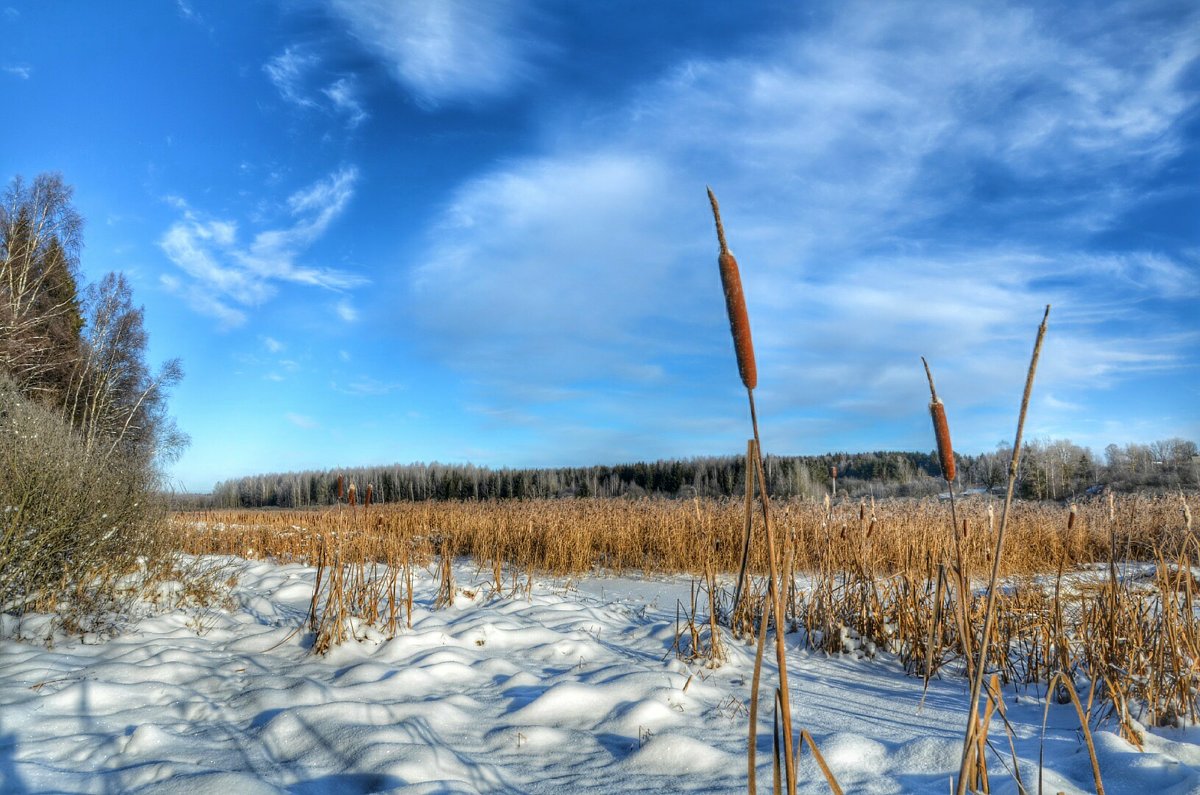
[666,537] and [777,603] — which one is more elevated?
[777,603]

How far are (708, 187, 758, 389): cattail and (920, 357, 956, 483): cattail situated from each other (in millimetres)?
755

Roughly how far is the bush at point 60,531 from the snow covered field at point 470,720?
13.4 inches

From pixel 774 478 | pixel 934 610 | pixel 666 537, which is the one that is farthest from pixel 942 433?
pixel 774 478

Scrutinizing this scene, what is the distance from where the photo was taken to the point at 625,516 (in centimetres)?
1286

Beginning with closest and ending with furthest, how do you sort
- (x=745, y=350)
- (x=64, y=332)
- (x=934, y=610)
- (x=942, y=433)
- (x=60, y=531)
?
(x=745, y=350) < (x=942, y=433) < (x=934, y=610) < (x=60, y=531) < (x=64, y=332)

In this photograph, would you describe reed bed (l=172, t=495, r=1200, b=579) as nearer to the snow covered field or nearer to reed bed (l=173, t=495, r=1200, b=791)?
reed bed (l=173, t=495, r=1200, b=791)

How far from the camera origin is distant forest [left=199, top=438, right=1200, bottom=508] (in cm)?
2689

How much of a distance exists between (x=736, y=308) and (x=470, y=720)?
9.59 feet

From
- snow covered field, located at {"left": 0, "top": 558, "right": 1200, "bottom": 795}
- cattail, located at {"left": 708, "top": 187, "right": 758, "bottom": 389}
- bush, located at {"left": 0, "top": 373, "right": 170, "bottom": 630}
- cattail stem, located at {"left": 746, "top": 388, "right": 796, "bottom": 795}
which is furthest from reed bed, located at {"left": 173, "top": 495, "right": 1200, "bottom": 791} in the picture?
bush, located at {"left": 0, "top": 373, "right": 170, "bottom": 630}

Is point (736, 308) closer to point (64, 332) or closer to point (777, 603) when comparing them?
point (777, 603)

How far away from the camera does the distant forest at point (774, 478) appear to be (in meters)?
26.9

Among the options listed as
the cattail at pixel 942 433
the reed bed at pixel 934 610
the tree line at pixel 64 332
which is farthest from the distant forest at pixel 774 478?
the cattail at pixel 942 433

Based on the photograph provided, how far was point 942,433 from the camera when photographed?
1.52 metres

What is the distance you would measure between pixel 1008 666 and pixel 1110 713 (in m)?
1.02
